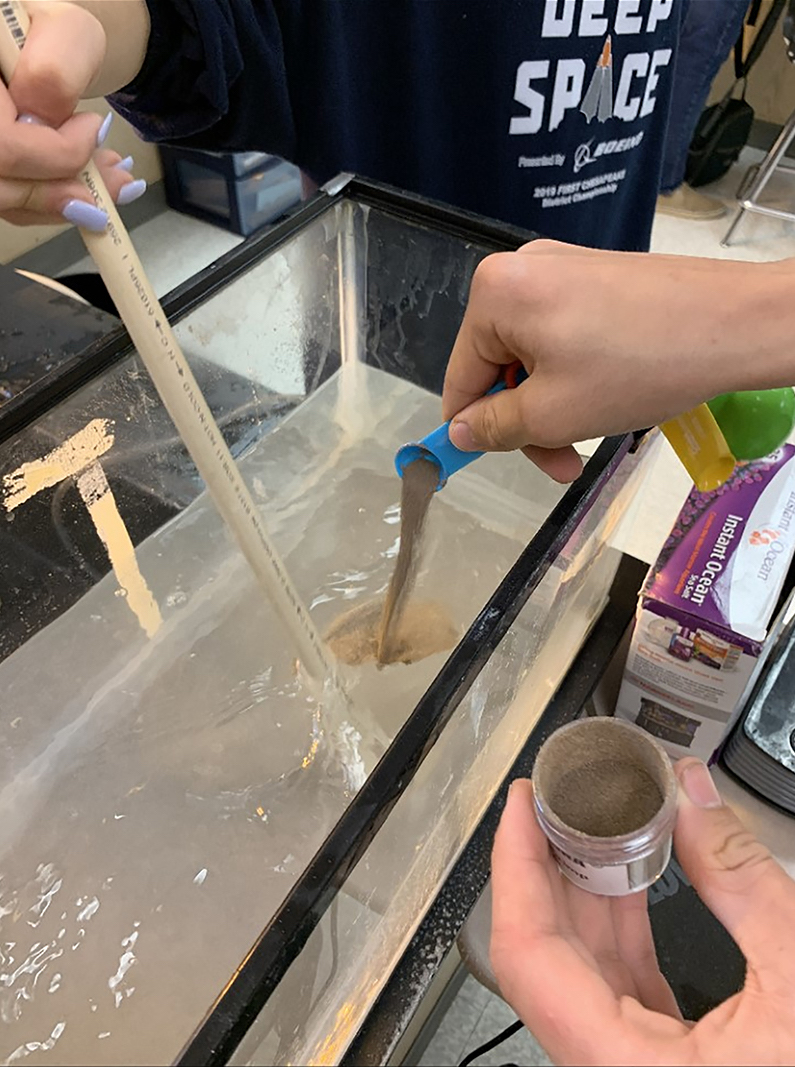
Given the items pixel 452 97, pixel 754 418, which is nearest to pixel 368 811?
pixel 754 418

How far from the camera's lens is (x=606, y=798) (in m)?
0.46

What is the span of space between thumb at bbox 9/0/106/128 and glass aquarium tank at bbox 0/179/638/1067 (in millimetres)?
192

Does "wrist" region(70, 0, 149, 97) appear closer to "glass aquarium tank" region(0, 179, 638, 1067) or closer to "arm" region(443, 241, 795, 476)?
"glass aquarium tank" region(0, 179, 638, 1067)

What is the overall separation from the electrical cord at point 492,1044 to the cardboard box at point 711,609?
32cm

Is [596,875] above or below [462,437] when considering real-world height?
below

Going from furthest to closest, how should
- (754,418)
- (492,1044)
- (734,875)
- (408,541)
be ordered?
1. (492,1044)
2. (408,541)
3. (754,418)
4. (734,875)

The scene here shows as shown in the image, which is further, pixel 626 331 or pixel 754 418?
pixel 754 418

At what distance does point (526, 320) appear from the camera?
463mm

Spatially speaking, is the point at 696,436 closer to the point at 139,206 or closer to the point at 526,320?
the point at 526,320

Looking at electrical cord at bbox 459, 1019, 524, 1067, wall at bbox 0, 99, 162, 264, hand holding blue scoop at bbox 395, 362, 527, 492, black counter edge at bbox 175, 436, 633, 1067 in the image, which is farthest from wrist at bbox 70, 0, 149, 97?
wall at bbox 0, 99, 162, 264

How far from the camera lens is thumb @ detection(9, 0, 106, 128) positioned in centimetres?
47

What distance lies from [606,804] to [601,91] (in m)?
0.74

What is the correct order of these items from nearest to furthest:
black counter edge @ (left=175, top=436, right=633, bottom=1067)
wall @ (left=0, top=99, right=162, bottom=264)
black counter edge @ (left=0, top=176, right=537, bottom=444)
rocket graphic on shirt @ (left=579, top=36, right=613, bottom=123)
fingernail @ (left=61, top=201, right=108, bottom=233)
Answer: black counter edge @ (left=175, top=436, right=633, bottom=1067) < fingernail @ (left=61, top=201, right=108, bottom=233) < black counter edge @ (left=0, top=176, right=537, bottom=444) < rocket graphic on shirt @ (left=579, top=36, right=613, bottom=123) < wall @ (left=0, top=99, right=162, bottom=264)

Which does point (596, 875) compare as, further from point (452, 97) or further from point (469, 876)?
point (452, 97)
